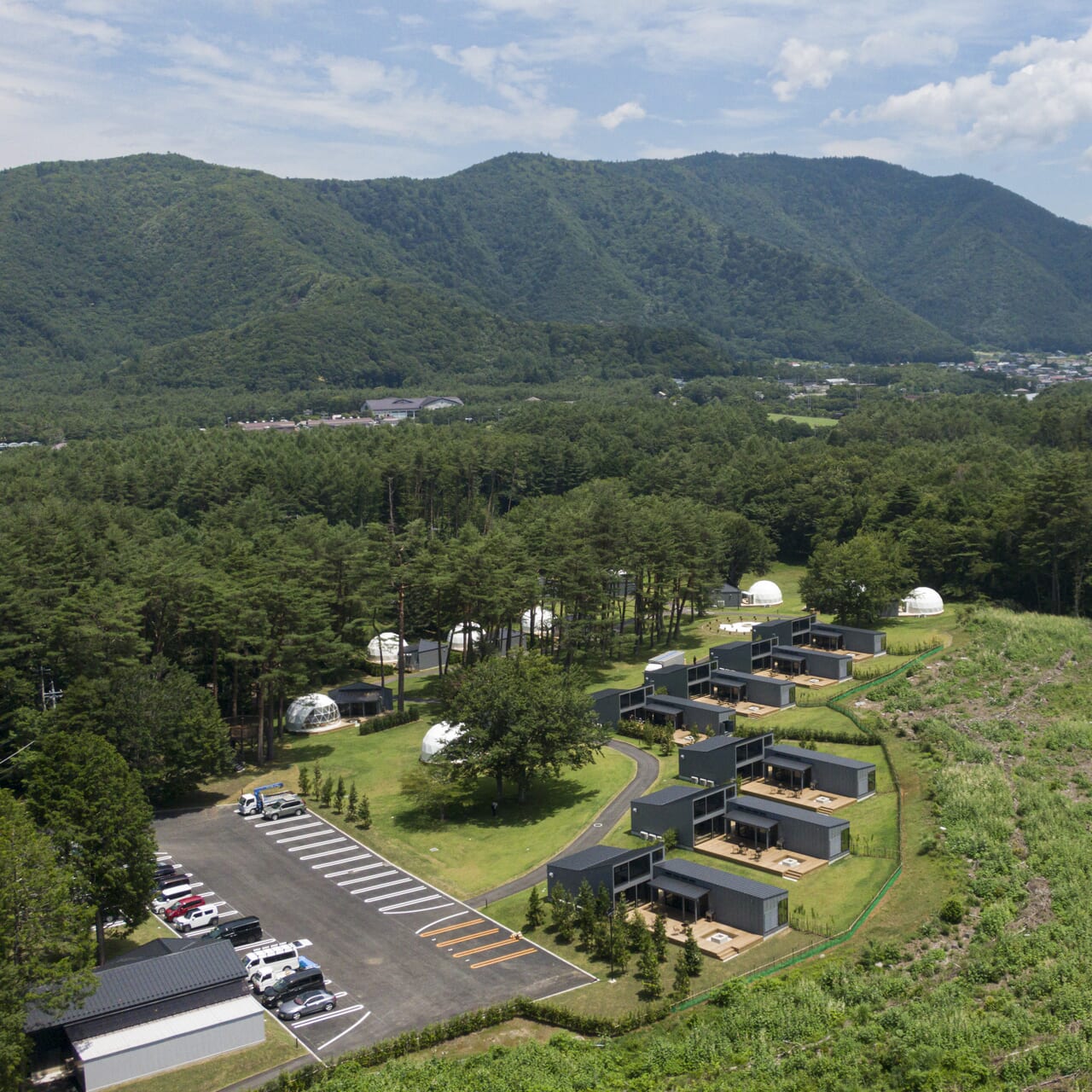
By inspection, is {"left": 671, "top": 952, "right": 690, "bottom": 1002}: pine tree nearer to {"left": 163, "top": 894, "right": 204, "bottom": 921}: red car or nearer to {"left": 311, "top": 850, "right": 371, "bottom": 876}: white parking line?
{"left": 311, "top": 850, "right": 371, "bottom": 876}: white parking line

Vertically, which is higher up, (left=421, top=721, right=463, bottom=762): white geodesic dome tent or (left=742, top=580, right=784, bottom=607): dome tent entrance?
(left=742, top=580, right=784, bottom=607): dome tent entrance

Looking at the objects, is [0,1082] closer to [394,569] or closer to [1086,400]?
[394,569]

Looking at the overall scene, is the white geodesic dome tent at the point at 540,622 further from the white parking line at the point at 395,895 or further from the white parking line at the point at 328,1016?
the white parking line at the point at 328,1016

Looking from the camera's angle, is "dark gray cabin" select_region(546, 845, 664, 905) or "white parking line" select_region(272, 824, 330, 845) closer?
"dark gray cabin" select_region(546, 845, 664, 905)

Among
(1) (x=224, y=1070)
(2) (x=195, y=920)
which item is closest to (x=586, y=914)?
(1) (x=224, y=1070)

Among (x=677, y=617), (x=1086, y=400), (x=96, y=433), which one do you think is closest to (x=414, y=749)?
(x=677, y=617)

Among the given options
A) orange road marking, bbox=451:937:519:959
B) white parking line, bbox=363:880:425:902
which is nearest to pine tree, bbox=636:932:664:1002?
orange road marking, bbox=451:937:519:959

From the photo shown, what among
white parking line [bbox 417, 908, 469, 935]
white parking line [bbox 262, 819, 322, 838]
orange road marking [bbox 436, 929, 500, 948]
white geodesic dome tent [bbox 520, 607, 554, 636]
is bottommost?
white parking line [bbox 262, 819, 322, 838]
